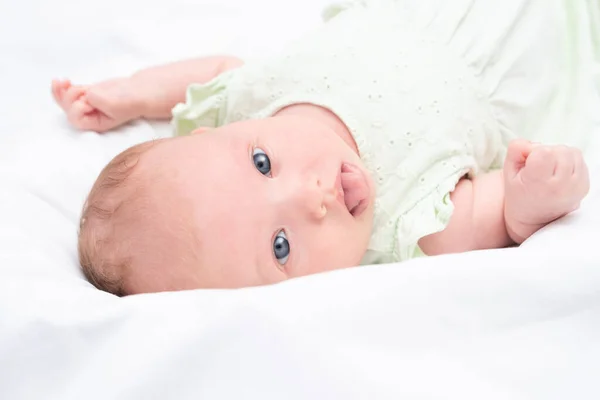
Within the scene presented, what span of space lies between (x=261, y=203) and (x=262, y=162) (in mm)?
72

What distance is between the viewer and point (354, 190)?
3.02 feet

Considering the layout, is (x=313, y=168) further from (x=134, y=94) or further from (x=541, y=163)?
(x=134, y=94)

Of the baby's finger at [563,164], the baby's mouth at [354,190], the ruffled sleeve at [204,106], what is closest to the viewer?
the baby's finger at [563,164]

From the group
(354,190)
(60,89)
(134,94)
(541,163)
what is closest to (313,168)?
(354,190)

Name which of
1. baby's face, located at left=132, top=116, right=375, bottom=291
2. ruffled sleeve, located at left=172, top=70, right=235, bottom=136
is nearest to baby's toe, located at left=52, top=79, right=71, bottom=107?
ruffled sleeve, located at left=172, top=70, right=235, bottom=136

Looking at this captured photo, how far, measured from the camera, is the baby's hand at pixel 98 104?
47.1 inches

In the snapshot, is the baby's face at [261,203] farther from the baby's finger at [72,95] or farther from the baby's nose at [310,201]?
the baby's finger at [72,95]

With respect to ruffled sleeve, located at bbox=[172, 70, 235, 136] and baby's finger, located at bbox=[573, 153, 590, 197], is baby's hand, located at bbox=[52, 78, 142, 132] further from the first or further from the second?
baby's finger, located at bbox=[573, 153, 590, 197]

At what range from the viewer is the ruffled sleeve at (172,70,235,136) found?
1.16 meters

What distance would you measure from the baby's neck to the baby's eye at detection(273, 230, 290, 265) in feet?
0.77

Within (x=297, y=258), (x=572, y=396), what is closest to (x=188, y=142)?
(x=297, y=258)

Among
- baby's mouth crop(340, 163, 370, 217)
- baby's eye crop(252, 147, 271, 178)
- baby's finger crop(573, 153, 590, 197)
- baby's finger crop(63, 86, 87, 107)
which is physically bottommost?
baby's mouth crop(340, 163, 370, 217)

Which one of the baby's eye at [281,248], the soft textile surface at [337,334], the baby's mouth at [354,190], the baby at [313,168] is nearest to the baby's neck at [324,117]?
the baby at [313,168]

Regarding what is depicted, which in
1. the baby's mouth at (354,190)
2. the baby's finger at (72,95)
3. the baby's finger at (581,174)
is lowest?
the baby's mouth at (354,190)
